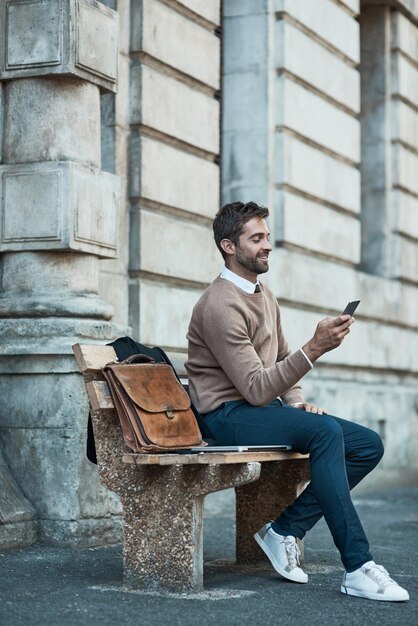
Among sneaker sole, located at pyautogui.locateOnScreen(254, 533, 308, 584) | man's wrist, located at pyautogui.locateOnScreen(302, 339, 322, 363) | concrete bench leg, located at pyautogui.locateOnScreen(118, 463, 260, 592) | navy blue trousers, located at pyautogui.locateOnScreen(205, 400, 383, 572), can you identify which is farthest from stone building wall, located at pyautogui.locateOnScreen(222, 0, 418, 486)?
concrete bench leg, located at pyautogui.locateOnScreen(118, 463, 260, 592)

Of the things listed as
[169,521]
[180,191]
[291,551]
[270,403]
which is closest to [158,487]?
[169,521]

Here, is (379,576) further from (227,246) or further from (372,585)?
(227,246)

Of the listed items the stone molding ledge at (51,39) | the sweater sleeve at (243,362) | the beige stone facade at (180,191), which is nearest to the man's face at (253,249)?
the sweater sleeve at (243,362)

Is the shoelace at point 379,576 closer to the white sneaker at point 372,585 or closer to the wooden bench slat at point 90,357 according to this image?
the white sneaker at point 372,585

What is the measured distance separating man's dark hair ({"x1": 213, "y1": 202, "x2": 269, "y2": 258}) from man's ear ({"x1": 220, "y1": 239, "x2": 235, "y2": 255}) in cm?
1

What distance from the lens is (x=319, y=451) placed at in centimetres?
574

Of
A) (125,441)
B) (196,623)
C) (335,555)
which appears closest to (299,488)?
(335,555)

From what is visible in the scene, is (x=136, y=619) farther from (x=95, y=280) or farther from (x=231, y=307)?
(x=95, y=280)

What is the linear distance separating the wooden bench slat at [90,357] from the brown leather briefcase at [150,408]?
0.07m

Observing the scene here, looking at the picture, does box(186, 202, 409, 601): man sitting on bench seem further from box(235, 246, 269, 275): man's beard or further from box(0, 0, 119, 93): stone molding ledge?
box(0, 0, 119, 93): stone molding ledge

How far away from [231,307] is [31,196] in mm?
1874

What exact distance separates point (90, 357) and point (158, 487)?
2.10 ft

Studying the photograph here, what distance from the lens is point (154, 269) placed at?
866 centimetres

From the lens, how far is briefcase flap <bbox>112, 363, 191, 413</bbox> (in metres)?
5.64
